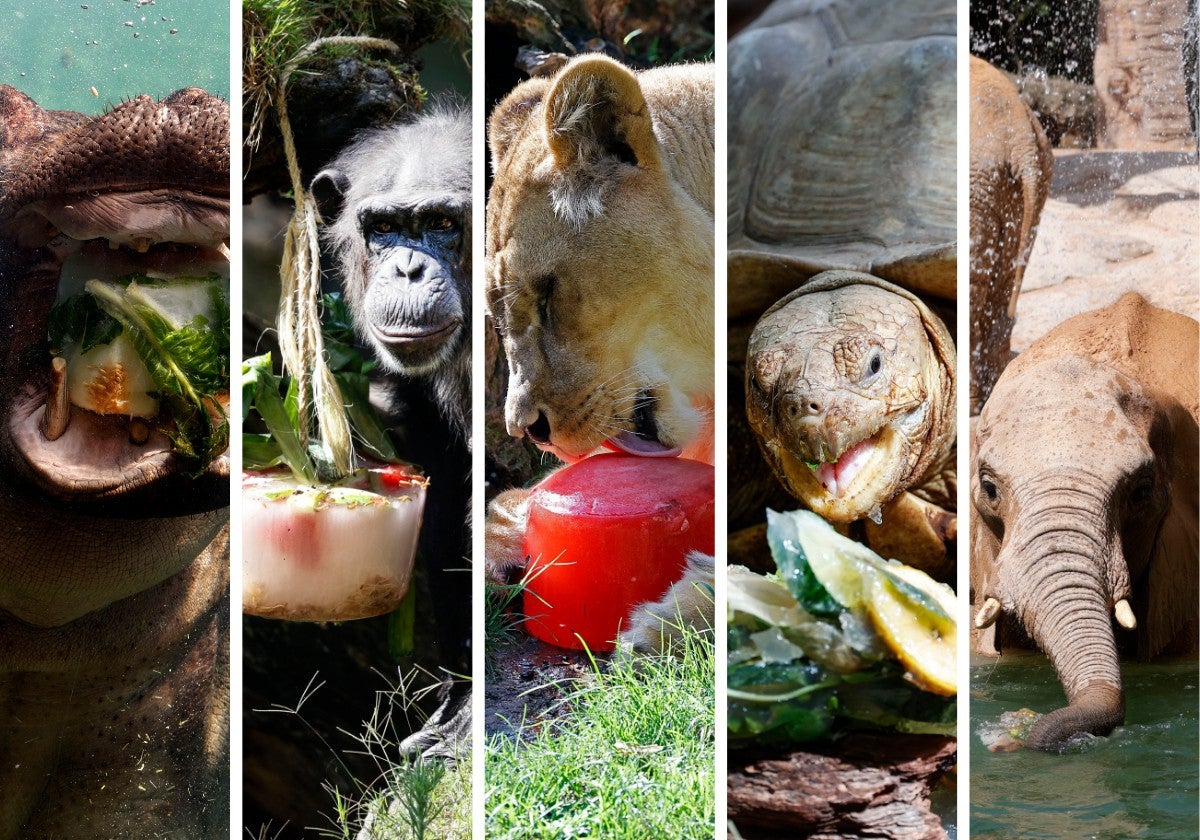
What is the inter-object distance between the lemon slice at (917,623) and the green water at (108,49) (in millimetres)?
1618

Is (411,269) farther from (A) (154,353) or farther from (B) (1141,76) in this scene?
(B) (1141,76)

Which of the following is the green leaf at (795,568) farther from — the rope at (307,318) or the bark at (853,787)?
the rope at (307,318)

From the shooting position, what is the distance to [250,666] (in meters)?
2.27

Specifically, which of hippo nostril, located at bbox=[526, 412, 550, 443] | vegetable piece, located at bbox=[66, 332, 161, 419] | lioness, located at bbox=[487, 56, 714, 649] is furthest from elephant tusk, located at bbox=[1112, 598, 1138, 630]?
vegetable piece, located at bbox=[66, 332, 161, 419]

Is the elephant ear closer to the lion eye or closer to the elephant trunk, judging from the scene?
the elephant trunk

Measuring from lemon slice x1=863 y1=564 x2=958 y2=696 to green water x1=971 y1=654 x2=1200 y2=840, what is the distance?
0.27 ft

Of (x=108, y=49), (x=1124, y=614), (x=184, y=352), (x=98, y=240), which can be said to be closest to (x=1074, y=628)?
(x=1124, y=614)

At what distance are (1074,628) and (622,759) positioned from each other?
0.87 meters

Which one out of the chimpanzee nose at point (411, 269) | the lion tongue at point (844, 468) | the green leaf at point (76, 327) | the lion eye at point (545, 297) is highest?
the chimpanzee nose at point (411, 269)

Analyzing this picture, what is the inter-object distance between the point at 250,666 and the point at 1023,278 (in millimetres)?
1720

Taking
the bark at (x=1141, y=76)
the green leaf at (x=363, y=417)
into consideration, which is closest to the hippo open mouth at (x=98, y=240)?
the green leaf at (x=363, y=417)

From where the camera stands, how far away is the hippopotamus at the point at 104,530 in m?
2.23

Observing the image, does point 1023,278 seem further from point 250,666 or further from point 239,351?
point 250,666

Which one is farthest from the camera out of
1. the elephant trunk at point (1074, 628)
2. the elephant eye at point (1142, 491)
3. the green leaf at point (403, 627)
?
the green leaf at point (403, 627)
